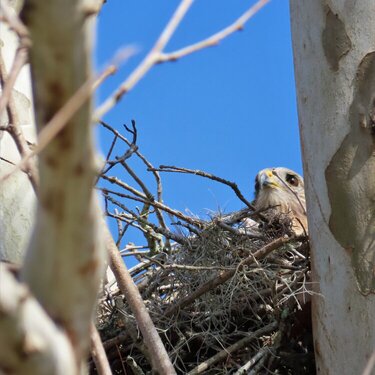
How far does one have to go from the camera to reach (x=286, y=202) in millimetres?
5949

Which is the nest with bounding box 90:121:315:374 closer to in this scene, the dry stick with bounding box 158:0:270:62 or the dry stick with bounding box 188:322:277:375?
the dry stick with bounding box 188:322:277:375

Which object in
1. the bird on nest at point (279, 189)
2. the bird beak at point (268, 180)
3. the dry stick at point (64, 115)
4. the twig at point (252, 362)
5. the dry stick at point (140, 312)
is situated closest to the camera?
the dry stick at point (64, 115)

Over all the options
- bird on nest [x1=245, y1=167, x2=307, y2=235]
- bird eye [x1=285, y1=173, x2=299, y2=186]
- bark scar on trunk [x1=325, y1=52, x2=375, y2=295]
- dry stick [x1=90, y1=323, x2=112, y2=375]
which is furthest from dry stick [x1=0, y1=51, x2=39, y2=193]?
bird eye [x1=285, y1=173, x2=299, y2=186]

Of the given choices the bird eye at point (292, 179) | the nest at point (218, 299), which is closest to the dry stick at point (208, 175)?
the nest at point (218, 299)

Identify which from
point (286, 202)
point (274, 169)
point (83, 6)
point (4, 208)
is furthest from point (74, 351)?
point (274, 169)

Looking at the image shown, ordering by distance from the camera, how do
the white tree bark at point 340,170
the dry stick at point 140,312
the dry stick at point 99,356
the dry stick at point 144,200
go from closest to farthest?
the dry stick at point 99,356 < the dry stick at point 140,312 < the white tree bark at point 340,170 < the dry stick at point 144,200

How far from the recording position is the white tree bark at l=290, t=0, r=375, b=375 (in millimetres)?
3236

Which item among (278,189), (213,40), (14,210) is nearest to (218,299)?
(14,210)

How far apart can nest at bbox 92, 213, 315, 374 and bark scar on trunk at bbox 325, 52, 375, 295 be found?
25.1 inches

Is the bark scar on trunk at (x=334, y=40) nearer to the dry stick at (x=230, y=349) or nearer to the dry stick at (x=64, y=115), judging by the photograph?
the dry stick at (x=230, y=349)

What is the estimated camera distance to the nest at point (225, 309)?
4.08 metres

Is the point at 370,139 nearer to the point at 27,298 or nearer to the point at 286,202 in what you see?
the point at 27,298

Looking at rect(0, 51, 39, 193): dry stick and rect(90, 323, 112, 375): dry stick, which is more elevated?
rect(0, 51, 39, 193): dry stick

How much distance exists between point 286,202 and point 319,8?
2522 millimetres
